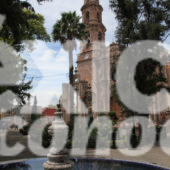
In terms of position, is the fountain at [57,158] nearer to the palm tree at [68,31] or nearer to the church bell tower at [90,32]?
the palm tree at [68,31]

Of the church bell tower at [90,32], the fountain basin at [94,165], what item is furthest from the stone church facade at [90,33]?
the fountain basin at [94,165]

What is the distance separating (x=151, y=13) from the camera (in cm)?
1753

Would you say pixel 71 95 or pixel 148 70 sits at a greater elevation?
pixel 148 70

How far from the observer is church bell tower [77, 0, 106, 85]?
37.8 meters

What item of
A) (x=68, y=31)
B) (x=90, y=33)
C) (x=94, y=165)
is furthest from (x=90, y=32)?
(x=94, y=165)

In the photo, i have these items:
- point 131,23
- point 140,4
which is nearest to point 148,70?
point 131,23

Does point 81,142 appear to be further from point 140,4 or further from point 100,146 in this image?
point 140,4

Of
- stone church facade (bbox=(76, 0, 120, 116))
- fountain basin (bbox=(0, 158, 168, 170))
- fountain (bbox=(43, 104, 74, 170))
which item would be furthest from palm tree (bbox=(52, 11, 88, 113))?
stone church facade (bbox=(76, 0, 120, 116))

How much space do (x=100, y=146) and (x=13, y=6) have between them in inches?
439

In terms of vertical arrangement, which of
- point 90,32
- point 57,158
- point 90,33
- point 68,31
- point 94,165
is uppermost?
point 90,32

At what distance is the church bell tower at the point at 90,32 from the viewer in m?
37.8

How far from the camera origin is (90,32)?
3788cm

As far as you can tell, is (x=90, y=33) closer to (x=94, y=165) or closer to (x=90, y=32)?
(x=90, y=32)

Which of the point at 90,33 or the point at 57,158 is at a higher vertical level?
the point at 90,33
